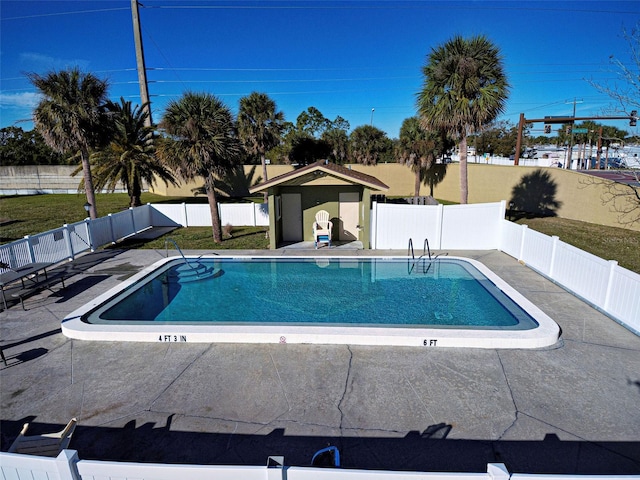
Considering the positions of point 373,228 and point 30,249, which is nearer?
point 30,249

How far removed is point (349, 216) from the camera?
1547 centimetres

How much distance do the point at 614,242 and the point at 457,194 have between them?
14.7 meters

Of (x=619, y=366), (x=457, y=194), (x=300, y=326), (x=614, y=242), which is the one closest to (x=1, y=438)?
(x=300, y=326)

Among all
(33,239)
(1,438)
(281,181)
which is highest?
(281,181)

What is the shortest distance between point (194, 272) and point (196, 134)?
520 cm

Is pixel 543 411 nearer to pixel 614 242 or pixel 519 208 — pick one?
pixel 614 242

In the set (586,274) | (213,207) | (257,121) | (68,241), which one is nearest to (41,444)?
(68,241)

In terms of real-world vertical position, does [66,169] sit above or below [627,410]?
above

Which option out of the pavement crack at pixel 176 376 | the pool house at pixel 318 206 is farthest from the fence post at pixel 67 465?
the pool house at pixel 318 206

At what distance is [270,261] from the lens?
515 inches

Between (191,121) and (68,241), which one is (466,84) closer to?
(191,121)

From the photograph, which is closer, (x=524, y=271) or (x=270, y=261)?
(x=524, y=271)

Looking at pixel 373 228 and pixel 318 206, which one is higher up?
pixel 318 206

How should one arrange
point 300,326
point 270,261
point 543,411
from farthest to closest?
point 270,261, point 300,326, point 543,411
